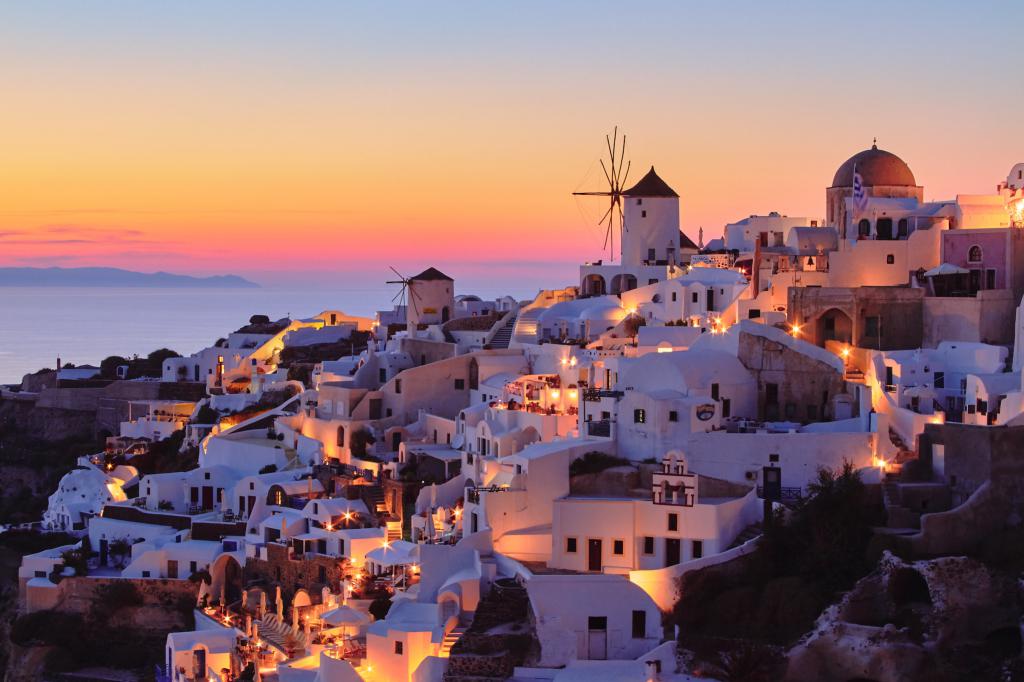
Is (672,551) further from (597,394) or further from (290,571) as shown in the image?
(290,571)

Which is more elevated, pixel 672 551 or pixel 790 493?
pixel 790 493

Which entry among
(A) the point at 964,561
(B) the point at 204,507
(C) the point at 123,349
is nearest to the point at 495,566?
(A) the point at 964,561

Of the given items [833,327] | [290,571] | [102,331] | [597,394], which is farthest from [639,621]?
[102,331]

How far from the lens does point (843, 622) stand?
21.1 meters

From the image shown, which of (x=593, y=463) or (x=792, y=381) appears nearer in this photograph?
(x=593, y=463)

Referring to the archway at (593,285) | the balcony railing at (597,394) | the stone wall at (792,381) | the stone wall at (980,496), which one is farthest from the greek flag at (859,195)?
the stone wall at (980,496)

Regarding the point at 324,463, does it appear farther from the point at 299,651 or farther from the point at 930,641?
the point at 930,641

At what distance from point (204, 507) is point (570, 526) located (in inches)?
518

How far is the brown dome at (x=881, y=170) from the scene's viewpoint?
115 feet

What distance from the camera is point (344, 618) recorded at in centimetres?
2512

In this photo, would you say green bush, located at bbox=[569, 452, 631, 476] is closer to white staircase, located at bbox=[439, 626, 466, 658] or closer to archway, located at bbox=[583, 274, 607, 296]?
white staircase, located at bbox=[439, 626, 466, 658]

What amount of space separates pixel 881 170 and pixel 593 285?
368 inches

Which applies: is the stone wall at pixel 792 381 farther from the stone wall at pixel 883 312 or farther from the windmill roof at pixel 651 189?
the windmill roof at pixel 651 189

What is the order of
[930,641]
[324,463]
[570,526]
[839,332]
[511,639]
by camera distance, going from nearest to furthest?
[930,641] < [511,639] < [570,526] < [839,332] < [324,463]
